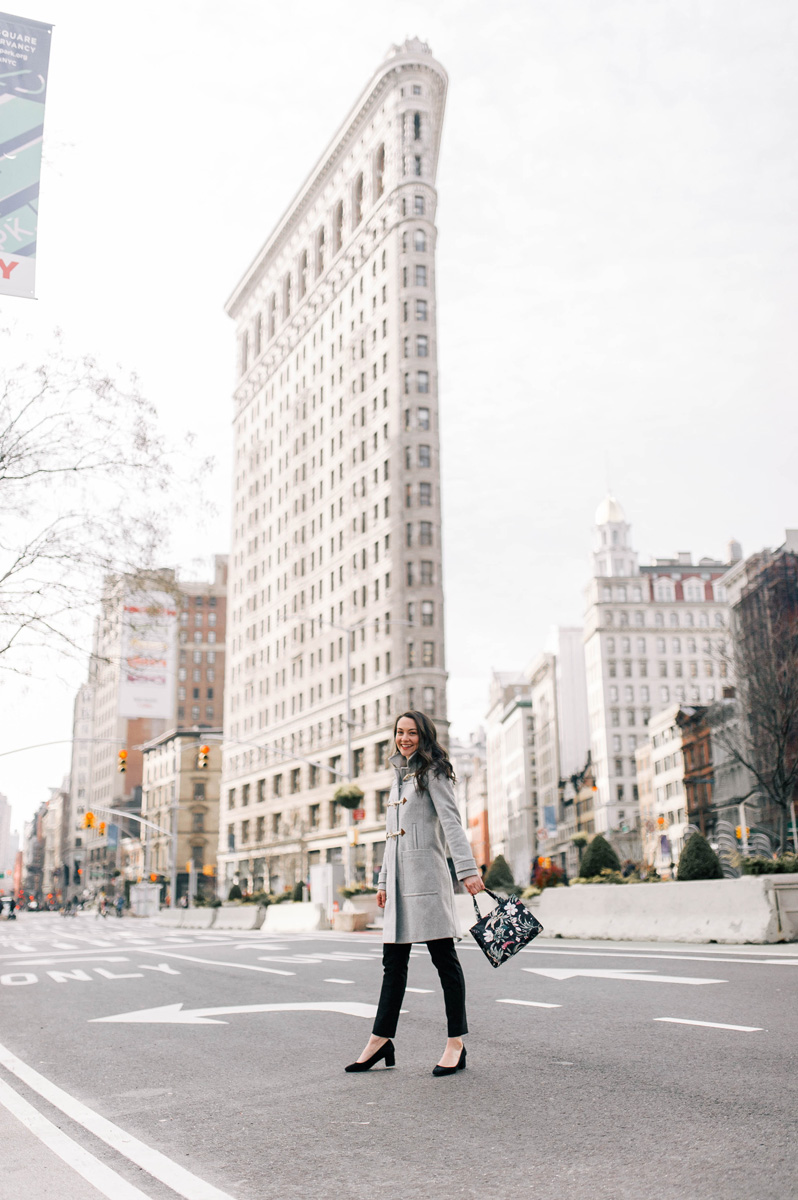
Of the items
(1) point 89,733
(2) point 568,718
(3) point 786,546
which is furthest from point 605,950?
(1) point 89,733

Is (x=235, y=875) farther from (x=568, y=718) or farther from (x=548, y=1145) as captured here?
(x=548, y=1145)

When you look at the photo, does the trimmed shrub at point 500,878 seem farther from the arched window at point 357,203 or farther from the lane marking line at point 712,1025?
the arched window at point 357,203

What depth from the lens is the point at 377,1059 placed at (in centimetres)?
602

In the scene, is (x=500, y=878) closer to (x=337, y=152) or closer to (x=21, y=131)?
(x=21, y=131)

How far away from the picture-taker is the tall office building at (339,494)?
74125 millimetres

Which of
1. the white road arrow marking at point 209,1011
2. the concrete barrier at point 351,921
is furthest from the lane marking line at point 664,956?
the concrete barrier at point 351,921

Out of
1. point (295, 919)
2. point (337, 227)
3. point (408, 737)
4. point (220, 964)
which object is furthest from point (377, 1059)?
point (337, 227)

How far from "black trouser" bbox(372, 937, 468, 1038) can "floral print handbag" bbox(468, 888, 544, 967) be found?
0.60 feet

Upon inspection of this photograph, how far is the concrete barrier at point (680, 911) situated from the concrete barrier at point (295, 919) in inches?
609

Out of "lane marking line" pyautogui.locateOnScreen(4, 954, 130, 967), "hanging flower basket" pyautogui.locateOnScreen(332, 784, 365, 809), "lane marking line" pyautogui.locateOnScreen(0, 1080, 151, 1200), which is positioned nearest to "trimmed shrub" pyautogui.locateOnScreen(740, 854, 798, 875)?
"lane marking line" pyautogui.locateOnScreen(4, 954, 130, 967)

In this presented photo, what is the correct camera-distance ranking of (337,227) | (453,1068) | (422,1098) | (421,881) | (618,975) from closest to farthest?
1. (422,1098)
2. (453,1068)
3. (421,881)
4. (618,975)
5. (337,227)

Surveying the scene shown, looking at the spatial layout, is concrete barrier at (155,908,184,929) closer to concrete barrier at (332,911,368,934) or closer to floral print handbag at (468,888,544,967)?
concrete barrier at (332,911,368,934)

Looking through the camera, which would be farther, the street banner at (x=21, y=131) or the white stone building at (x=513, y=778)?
the white stone building at (x=513, y=778)

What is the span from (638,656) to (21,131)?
123 meters
